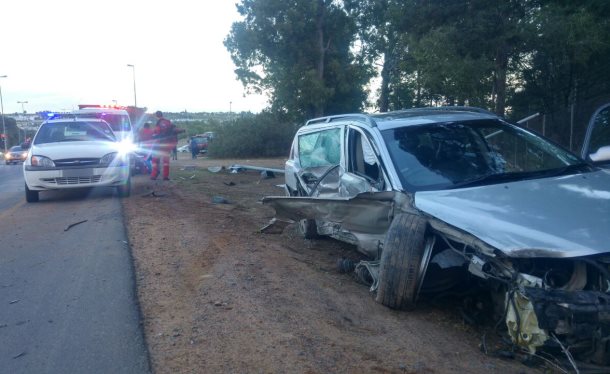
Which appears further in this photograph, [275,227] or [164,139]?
[164,139]

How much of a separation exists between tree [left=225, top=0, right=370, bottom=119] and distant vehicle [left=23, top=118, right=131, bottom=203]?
19.8 m

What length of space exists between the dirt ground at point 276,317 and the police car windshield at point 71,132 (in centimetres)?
599

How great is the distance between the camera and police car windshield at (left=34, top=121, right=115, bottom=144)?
43.9ft

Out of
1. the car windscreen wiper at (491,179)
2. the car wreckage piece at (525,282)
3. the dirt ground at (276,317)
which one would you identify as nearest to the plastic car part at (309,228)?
the dirt ground at (276,317)

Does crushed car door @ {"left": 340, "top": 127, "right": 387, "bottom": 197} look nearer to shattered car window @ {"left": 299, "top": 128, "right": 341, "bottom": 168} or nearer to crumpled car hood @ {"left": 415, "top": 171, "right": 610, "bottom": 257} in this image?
shattered car window @ {"left": 299, "top": 128, "right": 341, "bottom": 168}

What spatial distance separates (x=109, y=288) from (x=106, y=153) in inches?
280

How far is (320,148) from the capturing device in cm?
796

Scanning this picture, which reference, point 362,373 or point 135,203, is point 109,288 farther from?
point 135,203

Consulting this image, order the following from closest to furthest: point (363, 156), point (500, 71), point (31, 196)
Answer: point (363, 156), point (31, 196), point (500, 71)

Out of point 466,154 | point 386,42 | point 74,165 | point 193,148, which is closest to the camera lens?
point 466,154

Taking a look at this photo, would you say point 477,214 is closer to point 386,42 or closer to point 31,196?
point 31,196

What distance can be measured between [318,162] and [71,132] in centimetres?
782

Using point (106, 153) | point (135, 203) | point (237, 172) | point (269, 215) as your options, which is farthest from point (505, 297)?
point (237, 172)

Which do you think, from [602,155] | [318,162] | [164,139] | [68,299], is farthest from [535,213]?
[164,139]
